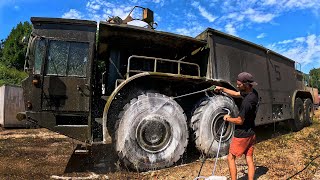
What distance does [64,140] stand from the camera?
9703mm

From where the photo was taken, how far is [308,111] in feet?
36.1

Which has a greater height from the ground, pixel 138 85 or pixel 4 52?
pixel 4 52

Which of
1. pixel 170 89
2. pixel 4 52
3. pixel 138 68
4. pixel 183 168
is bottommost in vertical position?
pixel 183 168

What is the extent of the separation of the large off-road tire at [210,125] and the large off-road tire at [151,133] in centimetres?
37

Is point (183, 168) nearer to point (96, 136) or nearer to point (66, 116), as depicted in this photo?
point (96, 136)

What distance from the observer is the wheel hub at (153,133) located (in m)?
5.44

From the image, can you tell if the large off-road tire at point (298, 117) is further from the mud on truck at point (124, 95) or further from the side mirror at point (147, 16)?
the side mirror at point (147, 16)

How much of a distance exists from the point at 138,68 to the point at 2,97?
9.44 meters

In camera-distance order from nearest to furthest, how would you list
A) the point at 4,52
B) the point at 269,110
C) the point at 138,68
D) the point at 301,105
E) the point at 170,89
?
the point at 170,89 < the point at 138,68 < the point at 269,110 < the point at 301,105 < the point at 4,52

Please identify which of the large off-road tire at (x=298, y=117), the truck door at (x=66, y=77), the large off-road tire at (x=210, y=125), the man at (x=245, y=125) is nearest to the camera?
the man at (x=245, y=125)

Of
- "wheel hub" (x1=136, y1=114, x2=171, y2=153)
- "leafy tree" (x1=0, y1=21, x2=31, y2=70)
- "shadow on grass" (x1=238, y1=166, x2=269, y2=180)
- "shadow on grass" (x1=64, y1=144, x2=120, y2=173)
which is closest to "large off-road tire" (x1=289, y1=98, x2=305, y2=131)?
"shadow on grass" (x1=238, y1=166, x2=269, y2=180)

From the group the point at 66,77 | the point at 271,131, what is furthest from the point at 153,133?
the point at 271,131

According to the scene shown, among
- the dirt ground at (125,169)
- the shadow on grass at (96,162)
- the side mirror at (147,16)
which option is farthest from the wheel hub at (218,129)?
the side mirror at (147,16)

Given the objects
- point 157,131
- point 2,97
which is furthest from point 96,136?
point 2,97
